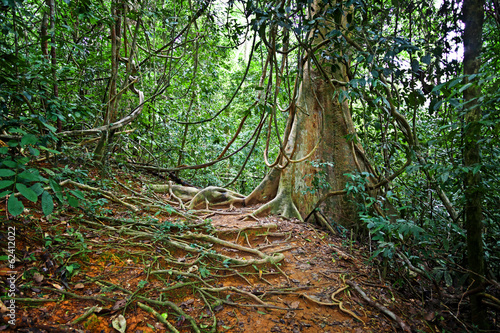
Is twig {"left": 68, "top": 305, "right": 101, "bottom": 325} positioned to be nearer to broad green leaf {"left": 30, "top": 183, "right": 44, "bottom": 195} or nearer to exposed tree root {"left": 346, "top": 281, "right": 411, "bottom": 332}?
broad green leaf {"left": 30, "top": 183, "right": 44, "bottom": 195}

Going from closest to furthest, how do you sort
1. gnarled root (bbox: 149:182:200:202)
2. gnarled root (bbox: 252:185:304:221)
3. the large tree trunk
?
gnarled root (bbox: 252:185:304:221)
the large tree trunk
gnarled root (bbox: 149:182:200:202)

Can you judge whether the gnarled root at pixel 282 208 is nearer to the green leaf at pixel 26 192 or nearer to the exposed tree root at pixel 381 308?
the exposed tree root at pixel 381 308

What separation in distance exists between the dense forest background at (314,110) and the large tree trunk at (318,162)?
0.12 ft

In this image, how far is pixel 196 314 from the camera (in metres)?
2.21

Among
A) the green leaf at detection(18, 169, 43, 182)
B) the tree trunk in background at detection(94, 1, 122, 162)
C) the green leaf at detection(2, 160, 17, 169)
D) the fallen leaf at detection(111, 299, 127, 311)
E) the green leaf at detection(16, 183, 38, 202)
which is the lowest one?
the fallen leaf at detection(111, 299, 127, 311)

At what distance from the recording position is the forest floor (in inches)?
75.4

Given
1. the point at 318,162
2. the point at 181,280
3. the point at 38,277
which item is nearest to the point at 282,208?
the point at 318,162

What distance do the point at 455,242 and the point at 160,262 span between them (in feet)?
11.0

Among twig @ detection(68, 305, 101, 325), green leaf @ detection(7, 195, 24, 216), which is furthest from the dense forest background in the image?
twig @ detection(68, 305, 101, 325)

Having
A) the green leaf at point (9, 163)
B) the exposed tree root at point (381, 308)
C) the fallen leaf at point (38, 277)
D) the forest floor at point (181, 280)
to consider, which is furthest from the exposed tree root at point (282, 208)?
the green leaf at point (9, 163)

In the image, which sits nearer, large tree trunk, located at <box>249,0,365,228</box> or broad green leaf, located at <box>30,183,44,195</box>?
broad green leaf, located at <box>30,183,44,195</box>

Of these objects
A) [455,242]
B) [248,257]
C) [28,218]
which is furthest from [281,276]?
[28,218]

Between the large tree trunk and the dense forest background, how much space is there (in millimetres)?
37

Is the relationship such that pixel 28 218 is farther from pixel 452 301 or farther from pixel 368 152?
pixel 368 152
